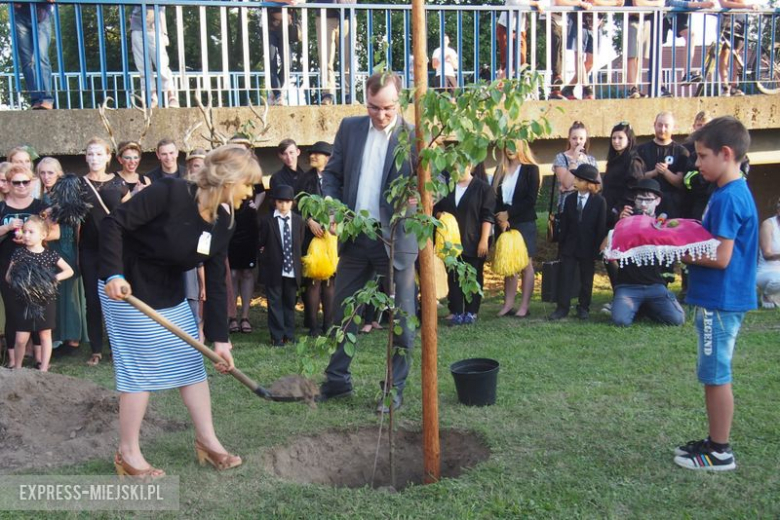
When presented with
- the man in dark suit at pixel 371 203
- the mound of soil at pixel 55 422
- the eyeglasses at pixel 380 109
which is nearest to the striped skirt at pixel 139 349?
the mound of soil at pixel 55 422

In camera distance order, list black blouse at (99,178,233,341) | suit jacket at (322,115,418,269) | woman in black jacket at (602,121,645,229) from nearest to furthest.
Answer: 1. black blouse at (99,178,233,341)
2. suit jacket at (322,115,418,269)
3. woman in black jacket at (602,121,645,229)

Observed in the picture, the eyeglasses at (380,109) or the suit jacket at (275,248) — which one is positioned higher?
the eyeglasses at (380,109)

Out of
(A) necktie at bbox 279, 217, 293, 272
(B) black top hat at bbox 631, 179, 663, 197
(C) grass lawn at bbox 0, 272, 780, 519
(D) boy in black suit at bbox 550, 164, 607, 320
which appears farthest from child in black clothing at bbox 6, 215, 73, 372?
(B) black top hat at bbox 631, 179, 663, 197

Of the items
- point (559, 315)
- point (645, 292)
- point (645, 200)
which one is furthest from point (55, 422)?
point (645, 200)

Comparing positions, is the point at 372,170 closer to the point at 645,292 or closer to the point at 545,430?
the point at 545,430

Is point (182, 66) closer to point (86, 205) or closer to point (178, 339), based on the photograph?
point (86, 205)

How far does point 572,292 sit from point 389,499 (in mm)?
4828

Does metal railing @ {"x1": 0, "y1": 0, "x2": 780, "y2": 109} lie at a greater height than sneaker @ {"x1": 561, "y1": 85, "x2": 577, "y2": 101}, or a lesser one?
greater

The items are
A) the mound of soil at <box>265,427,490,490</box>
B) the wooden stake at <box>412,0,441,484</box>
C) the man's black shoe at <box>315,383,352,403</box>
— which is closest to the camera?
the wooden stake at <box>412,0,441,484</box>

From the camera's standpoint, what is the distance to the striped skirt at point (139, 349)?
4203 mm

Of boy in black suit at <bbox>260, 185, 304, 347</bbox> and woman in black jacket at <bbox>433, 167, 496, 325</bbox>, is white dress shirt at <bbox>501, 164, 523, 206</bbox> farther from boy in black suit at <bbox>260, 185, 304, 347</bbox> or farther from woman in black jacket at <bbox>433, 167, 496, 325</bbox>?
boy in black suit at <bbox>260, 185, 304, 347</bbox>

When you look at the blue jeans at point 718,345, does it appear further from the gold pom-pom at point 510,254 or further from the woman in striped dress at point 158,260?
the gold pom-pom at point 510,254

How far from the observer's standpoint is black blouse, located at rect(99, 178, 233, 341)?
409 centimetres

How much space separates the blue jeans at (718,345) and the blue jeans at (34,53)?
7.05 m
